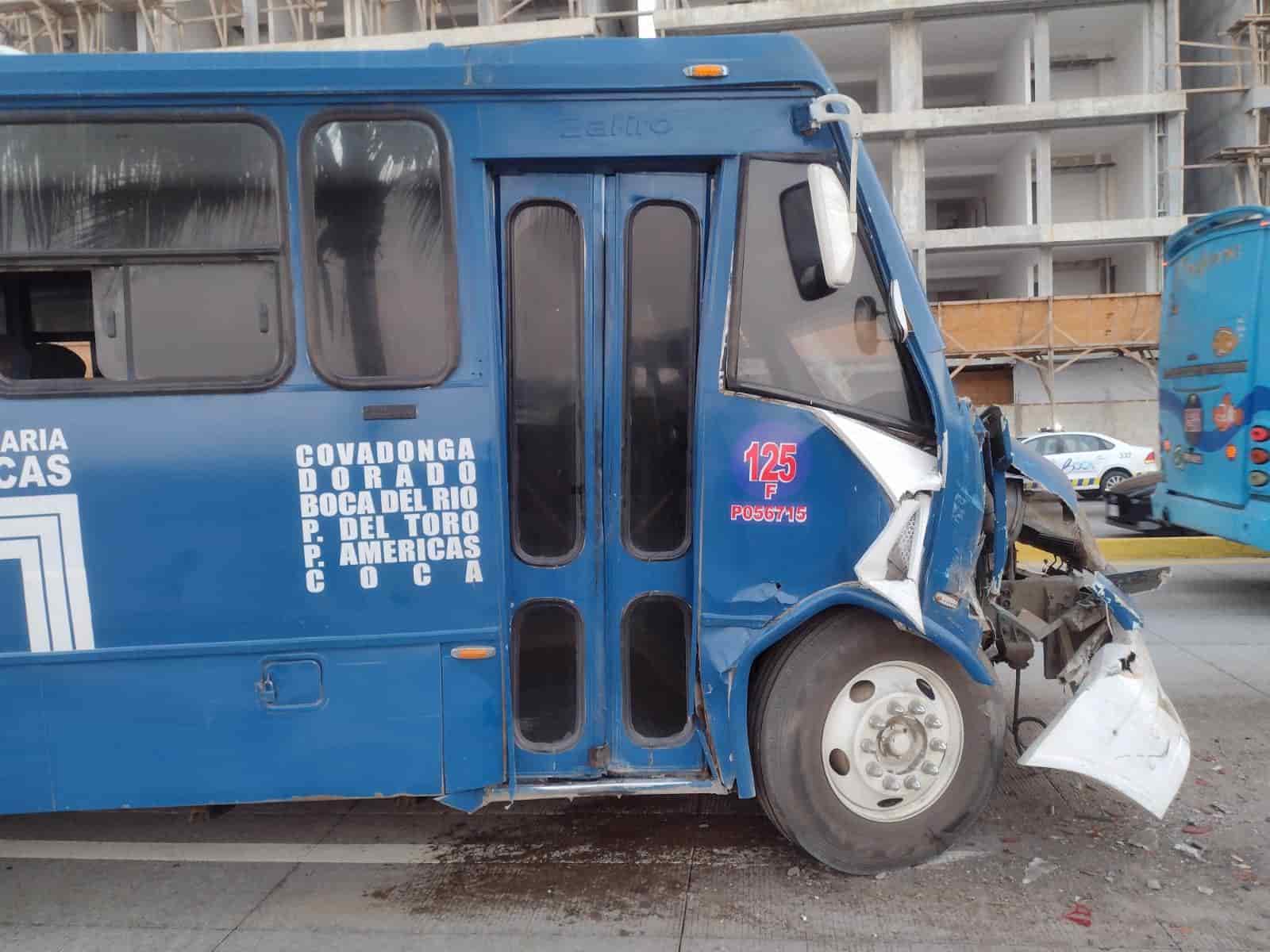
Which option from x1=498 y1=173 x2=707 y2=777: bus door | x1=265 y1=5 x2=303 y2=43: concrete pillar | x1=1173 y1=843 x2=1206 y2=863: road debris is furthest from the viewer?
x1=265 y1=5 x2=303 y2=43: concrete pillar

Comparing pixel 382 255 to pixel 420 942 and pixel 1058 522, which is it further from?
pixel 1058 522

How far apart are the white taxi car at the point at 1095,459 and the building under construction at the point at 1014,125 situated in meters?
8.29

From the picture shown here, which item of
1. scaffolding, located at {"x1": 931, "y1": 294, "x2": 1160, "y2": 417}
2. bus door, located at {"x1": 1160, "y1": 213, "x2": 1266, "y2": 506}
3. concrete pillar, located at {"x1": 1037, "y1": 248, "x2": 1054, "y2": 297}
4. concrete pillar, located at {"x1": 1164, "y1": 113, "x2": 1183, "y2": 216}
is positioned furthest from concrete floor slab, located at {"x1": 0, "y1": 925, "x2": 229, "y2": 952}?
concrete pillar, located at {"x1": 1164, "y1": 113, "x2": 1183, "y2": 216}

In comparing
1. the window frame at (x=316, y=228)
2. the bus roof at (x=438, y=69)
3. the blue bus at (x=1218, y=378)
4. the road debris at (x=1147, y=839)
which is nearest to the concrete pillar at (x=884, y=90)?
the blue bus at (x=1218, y=378)

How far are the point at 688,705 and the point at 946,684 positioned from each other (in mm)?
998

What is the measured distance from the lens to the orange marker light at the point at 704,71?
3.44m

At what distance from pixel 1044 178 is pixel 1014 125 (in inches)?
75.4

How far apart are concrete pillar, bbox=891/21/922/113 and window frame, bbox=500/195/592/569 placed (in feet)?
97.4

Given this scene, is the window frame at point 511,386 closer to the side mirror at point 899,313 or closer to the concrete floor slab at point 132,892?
the side mirror at point 899,313

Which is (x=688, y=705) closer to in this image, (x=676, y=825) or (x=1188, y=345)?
(x=676, y=825)

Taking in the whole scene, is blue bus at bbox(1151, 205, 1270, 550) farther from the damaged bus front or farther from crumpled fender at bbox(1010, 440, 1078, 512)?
the damaged bus front

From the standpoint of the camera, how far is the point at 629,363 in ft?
11.9

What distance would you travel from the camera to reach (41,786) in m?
3.42

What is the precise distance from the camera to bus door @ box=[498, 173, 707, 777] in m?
3.59
